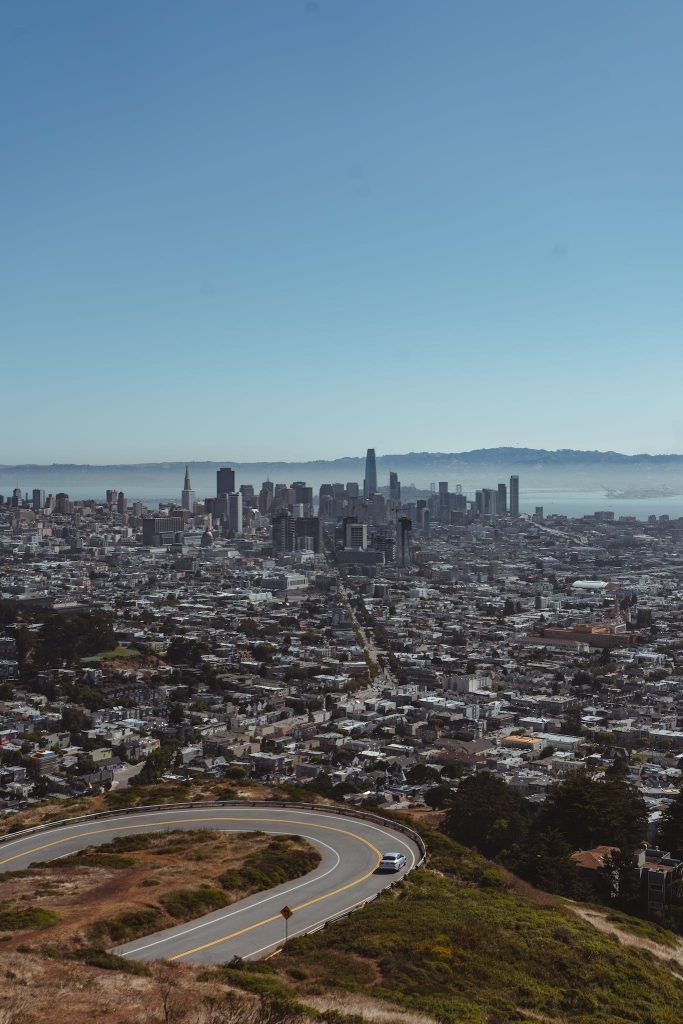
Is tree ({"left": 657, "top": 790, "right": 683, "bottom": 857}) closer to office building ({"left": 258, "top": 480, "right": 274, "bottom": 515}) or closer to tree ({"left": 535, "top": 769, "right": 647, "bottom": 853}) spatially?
tree ({"left": 535, "top": 769, "right": 647, "bottom": 853})

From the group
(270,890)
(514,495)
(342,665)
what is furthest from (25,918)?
(514,495)

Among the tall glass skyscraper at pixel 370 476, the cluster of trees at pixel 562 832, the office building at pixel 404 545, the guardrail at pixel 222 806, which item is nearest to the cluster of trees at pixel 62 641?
the guardrail at pixel 222 806

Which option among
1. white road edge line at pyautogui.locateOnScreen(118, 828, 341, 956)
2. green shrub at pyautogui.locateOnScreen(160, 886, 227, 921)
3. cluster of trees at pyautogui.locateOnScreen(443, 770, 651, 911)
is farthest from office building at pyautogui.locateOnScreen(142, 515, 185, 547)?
green shrub at pyautogui.locateOnScreen(160, 886, 227, 921)

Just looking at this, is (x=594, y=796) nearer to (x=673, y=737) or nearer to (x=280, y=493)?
(x=673, y=737)

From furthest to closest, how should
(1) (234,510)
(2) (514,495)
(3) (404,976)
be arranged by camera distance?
(2) (514,495)
(1) (234,510)
(3) (404,976)

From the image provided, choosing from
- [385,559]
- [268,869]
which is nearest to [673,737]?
[268,869]

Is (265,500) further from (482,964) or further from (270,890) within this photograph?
(482,964)

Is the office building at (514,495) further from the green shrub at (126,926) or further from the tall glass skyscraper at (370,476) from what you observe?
the green shrub at (126,926)
